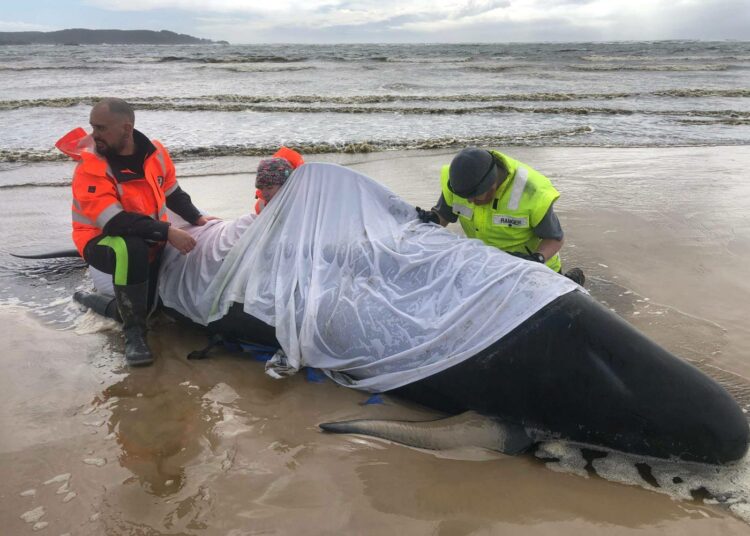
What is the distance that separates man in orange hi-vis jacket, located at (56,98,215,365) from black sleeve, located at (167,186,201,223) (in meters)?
0.35

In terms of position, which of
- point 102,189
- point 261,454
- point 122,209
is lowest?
point 261,454

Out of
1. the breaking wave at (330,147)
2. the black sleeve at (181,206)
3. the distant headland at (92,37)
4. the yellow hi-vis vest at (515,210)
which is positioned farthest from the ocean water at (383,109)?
the distant headland at (92,37)

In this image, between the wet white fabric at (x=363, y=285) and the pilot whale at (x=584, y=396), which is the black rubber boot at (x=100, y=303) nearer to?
the wet white fabric at (x=363, y=285)

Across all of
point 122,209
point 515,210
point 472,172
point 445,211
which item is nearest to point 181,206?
point 122,209

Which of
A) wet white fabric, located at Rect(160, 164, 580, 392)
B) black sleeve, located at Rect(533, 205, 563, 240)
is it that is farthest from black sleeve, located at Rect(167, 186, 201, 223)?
black sleeve, located at Rect(533, 205, 563, 240)

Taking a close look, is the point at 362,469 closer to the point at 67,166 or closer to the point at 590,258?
the point at 590,258

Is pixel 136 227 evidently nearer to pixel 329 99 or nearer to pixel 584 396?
pixel 584 396

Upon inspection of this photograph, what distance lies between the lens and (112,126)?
382 cm

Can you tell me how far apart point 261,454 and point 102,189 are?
6.79 feet

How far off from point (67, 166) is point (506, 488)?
9.12 metres

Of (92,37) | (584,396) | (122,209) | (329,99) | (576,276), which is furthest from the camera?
(92,37)

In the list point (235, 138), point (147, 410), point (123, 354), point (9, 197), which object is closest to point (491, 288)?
point (147, 410)

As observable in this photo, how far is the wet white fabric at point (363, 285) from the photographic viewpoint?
3049 millimetres

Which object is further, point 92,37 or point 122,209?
point 92,37
